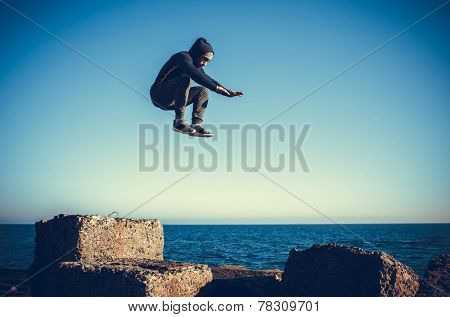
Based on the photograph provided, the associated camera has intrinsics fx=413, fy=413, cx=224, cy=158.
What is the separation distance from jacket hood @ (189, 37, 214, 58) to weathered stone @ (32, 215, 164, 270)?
5.26 meters

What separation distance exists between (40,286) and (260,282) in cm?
495

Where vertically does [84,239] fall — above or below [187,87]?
below

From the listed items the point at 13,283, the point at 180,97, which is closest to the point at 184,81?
the point at 180,97

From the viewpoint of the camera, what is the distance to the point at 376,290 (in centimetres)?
734

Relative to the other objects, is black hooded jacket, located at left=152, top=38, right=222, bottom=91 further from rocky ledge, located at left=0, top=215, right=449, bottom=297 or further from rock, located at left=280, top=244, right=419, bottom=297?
rock, located at left=280, top=244, right=419, bottom=297

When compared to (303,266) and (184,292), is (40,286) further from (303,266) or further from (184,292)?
(303,266)

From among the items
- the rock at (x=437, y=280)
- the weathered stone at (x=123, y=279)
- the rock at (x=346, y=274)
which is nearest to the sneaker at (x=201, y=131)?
the weathered stone at (x=123, y=279)

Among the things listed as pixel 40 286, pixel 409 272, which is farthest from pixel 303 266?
pixel 40 286

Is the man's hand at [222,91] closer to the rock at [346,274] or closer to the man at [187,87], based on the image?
the man at [187,87]

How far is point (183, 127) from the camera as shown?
680 cm

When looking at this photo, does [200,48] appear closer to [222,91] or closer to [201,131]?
[222,91]

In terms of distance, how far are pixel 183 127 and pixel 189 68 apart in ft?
4.01

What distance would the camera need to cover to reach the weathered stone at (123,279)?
7.25 metres

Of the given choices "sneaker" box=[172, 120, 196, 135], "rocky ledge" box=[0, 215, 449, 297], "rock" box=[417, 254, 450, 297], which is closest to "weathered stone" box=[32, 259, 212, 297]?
"rocky ledge" box=[0, 215, 449, 297]
